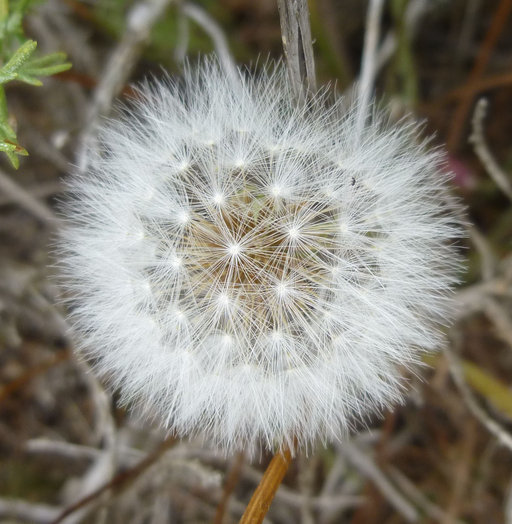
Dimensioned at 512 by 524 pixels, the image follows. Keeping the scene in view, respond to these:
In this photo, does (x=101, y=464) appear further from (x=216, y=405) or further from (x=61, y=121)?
(x=61, y=121)

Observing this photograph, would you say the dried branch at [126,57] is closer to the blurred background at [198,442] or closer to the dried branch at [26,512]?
the blurred background at [198,442]

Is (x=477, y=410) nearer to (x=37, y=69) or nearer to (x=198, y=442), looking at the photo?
(x=198, y=442)

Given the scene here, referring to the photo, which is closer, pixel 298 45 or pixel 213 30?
pixel 298 45

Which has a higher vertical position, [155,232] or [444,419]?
[155,232]

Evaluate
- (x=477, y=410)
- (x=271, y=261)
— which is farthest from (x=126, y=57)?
(x=477, y=410)

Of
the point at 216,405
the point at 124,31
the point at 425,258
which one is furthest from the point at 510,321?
the point at 124,31

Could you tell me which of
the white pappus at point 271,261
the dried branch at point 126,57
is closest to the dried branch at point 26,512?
the white pappus at point 271,261

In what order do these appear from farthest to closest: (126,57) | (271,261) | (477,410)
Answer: (126,57) < (477,410) < (271,261)
